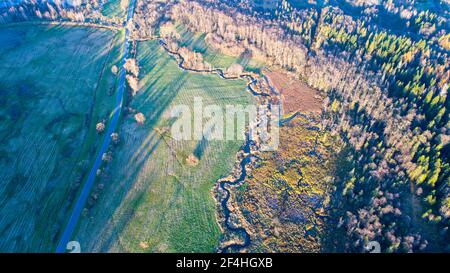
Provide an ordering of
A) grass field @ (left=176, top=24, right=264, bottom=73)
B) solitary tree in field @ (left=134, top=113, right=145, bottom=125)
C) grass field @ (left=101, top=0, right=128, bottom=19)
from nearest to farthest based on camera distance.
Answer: solitary tree in field @ (left=134, top=113, right=145, bottom=125) → grass field @ (left=176, top=24, right=264, bottom=73) → grass field @ (left=101, top=0, right=128, bottom=19)

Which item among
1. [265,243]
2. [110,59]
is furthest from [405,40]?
[110,59]

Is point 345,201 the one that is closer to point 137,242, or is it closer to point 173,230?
point 173,230

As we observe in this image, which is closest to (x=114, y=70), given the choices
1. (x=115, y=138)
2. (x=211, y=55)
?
(x=211, y=55)

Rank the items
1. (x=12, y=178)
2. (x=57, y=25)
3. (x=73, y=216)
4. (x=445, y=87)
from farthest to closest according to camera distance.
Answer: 1. (x=57, y=25)
2. (x=445, y=87)
3. (x=12, y=178)
4. (x=73, y=216)

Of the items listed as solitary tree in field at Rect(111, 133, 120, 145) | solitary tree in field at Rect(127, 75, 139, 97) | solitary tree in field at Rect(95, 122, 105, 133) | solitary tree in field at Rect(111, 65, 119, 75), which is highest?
solitary tree in field at Rect(111, 65, 119, 75)

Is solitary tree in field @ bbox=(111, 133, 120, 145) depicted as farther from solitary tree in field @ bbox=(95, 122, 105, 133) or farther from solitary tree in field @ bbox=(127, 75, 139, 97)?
solitary tree in field @ bbox=(127, 75, 139, 97)

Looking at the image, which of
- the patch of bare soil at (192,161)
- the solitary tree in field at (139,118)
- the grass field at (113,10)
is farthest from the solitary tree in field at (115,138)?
the grass field at (113,10)

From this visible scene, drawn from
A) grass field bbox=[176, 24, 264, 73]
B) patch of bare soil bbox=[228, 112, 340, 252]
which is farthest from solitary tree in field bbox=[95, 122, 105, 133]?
grass field bbox=[176, 24, 264, 73]
